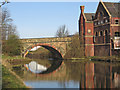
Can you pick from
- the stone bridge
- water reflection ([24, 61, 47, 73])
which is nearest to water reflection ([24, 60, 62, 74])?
water reflection ([24, 61, 47, 73])

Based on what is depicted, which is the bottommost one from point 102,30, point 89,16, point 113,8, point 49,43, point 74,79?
point 74,79

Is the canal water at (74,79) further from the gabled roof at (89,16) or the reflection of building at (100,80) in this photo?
the gabled roof at (89,16)

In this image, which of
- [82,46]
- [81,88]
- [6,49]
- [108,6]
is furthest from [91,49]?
[81,88]

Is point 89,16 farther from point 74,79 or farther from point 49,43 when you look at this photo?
point 74,79

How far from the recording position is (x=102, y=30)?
1847 inches

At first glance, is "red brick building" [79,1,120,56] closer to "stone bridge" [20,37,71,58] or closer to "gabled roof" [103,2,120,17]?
"gabled roof" [103,2,120,17]

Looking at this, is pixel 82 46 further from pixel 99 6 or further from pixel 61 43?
pixel 99 6

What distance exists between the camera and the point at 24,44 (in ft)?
163

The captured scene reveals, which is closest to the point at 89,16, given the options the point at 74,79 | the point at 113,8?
the point at 113,8

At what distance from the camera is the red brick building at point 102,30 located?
4384 cm

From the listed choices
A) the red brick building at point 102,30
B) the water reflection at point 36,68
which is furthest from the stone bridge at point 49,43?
the water reflection at point 36,68

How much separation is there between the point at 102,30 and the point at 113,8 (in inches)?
214

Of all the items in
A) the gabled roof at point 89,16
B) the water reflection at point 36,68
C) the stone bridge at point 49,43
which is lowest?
the water reflection at point 36,68

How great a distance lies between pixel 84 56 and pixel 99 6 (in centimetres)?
1232
